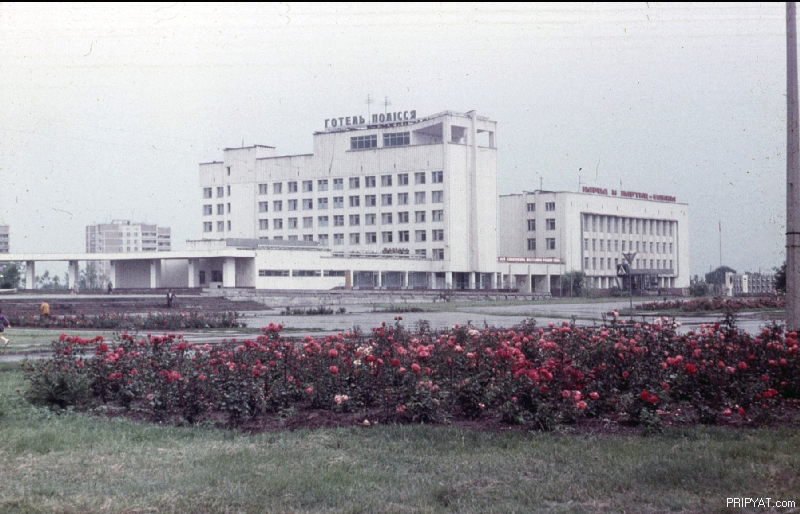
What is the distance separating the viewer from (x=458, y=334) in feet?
43.8

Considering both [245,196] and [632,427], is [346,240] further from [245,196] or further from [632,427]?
[632,427]

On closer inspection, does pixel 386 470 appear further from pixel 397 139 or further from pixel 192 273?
pixel 397 139

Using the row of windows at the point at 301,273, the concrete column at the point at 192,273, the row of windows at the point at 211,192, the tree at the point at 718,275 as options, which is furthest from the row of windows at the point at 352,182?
the tree at the point at 718,275

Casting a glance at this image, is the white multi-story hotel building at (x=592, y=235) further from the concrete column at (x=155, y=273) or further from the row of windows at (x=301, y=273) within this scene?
the concrete column at (x=155, y=273)

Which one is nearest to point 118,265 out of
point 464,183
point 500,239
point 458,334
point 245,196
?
point 245,196

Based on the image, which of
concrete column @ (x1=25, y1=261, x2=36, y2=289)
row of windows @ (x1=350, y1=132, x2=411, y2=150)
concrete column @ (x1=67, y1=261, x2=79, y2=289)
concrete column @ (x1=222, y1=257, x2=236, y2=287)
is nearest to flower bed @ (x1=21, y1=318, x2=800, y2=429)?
concrete column @ (x1=222, y1=257, x2=236, y2=287)

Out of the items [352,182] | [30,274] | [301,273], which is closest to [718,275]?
[352,182]

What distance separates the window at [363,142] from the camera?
106m

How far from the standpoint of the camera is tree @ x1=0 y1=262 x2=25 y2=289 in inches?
4254

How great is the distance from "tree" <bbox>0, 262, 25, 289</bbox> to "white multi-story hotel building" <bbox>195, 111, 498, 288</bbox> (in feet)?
90.4

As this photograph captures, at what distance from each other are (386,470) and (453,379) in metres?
3.06

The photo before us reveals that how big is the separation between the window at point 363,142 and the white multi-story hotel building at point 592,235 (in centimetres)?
2227

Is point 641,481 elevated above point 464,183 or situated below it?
below

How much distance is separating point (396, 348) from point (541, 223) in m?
109
